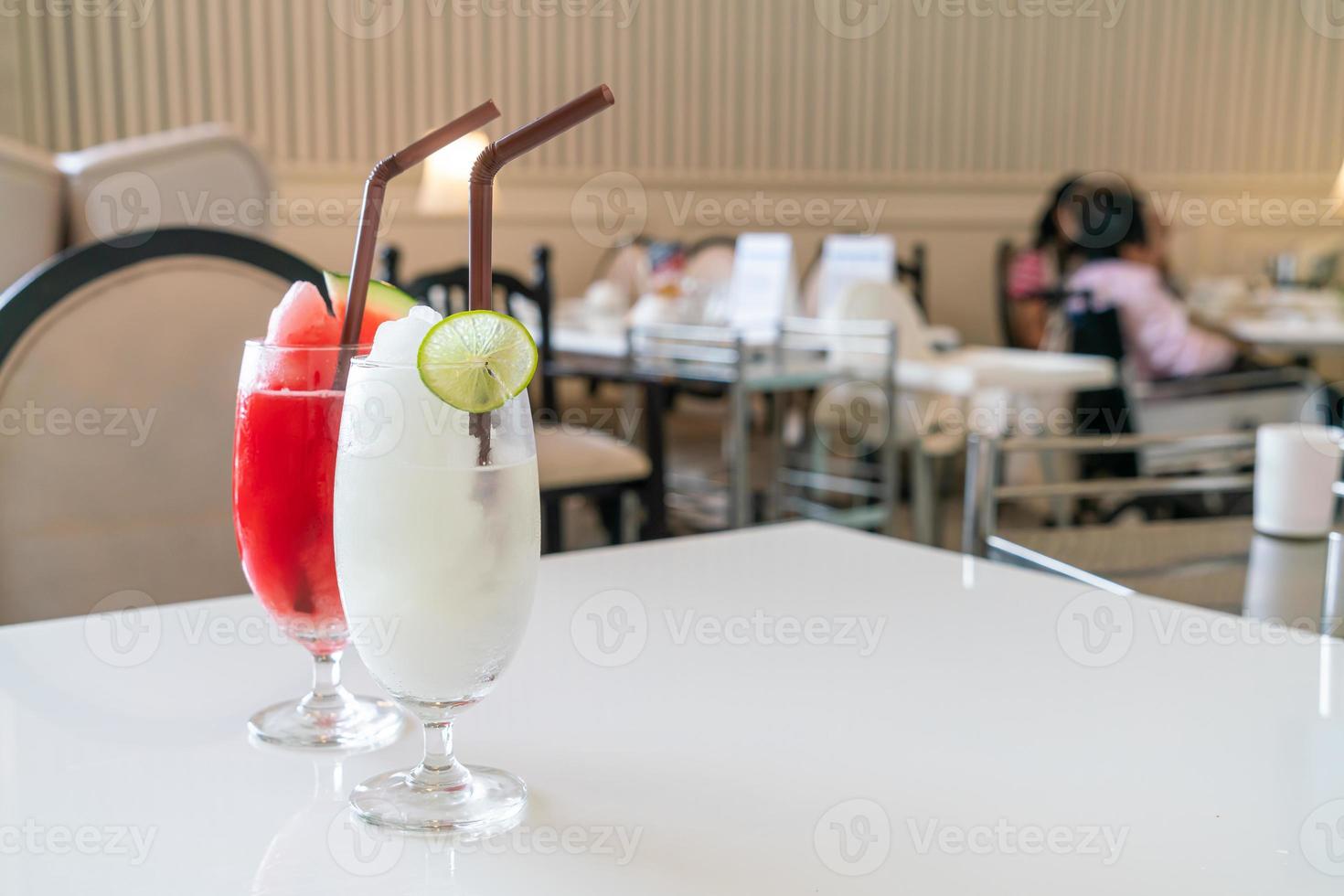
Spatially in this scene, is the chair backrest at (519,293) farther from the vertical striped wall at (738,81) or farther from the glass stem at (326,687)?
the vertical striped wall at (738,81)

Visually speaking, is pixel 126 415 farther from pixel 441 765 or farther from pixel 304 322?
pixel 441 765

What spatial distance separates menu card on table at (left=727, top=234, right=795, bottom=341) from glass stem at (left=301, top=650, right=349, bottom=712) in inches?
128

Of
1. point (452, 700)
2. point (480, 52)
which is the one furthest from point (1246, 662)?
point (480, 52)

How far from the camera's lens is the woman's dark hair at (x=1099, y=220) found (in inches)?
164

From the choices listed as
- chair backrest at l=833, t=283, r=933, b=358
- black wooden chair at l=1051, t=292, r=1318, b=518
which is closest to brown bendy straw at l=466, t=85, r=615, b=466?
chair backrest at l=833, t=283, r=933, b=358

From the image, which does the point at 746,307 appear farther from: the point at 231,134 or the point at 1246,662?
the point at 1246,662

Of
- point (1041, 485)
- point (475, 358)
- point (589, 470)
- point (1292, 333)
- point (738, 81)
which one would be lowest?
point (589, 470)

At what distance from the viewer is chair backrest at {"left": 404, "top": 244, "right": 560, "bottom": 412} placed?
2.78 m

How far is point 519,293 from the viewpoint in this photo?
307 cm

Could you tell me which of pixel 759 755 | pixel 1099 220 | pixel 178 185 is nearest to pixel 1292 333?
pixel 1099 220

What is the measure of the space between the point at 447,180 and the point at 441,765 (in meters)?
4.91

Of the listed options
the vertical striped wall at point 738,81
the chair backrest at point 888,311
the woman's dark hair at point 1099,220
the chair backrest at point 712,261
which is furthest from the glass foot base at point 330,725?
the vertical striped wall at point 738,81

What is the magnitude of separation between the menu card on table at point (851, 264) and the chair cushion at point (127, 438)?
9.90 ft

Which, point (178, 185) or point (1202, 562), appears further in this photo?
point (178, 185)
